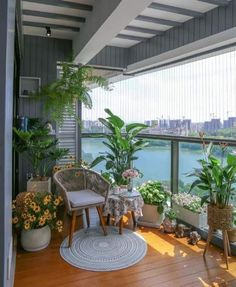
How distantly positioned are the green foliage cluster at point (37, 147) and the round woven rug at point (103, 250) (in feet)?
3.90

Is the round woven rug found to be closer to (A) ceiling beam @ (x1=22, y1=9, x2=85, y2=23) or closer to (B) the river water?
(B) the river water

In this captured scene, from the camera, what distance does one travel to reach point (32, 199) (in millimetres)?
2850

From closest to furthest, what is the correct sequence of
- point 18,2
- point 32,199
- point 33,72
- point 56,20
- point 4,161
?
1. point 4,161
2. point 18,2
3. point 32,199
4. point 56,20
5. point 33,72

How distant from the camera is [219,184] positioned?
261cm

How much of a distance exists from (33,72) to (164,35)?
2090 millimetres

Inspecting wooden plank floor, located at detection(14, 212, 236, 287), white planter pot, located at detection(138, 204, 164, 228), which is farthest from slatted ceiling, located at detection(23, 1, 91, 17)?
wooden plank floor, located at detection(14, 212, 236, 287)

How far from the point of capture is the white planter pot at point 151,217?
356cm

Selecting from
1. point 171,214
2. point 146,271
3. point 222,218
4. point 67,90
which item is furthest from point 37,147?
point 222,218

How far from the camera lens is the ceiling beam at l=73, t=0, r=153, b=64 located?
6.97 ft

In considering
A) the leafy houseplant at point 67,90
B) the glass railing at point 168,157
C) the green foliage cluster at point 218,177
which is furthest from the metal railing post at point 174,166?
the leafy houseplant at point 67,90

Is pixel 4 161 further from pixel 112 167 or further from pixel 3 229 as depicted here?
pixel 112 167

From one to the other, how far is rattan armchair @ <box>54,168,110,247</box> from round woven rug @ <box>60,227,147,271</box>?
0.45 feet

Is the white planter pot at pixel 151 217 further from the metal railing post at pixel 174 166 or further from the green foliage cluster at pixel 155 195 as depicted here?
the metal railing post at pixel 174 166

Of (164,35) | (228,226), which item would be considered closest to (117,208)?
(228,226)
